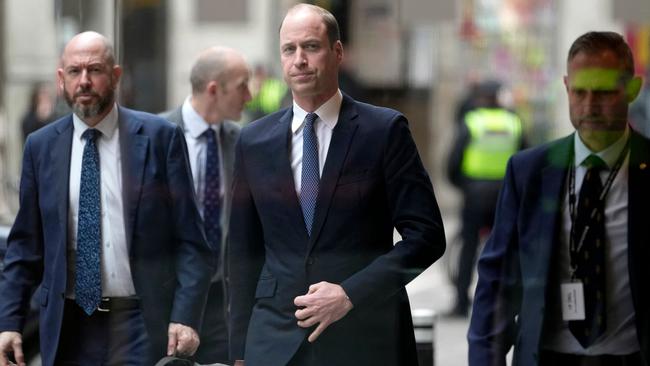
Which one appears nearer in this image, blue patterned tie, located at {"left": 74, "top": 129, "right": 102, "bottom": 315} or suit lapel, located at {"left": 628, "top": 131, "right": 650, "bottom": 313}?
suit lapel, located at {"left": 628, "top": 131, "right": 650, "bottom": 313}

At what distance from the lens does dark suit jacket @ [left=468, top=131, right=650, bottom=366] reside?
10.7ft

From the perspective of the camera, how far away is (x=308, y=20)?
134 inches

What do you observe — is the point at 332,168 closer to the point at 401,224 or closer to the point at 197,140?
the point at 401,224

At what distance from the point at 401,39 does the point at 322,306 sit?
1.08m

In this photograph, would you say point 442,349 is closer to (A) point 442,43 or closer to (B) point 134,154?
(A) point 442,43

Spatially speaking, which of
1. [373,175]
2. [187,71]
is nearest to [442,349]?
[187,71]

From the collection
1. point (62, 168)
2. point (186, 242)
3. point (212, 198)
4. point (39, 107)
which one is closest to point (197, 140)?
point (212, 198)

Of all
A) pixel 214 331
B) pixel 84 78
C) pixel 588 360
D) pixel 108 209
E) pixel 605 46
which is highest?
pixel 605 46

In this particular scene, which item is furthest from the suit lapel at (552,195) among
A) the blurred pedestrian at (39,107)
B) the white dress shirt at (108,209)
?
the blurred pedestrian at (39,107)

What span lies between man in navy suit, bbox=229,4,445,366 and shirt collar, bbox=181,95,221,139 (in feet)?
3.86

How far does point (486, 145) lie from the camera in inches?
290

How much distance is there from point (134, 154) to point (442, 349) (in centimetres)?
261

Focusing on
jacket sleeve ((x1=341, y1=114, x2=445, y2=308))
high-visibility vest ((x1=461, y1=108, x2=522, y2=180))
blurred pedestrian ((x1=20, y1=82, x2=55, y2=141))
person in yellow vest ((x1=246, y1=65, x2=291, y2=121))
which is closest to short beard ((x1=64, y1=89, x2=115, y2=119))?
person in yellow vest ((x1=246, y1=65, x2=291, y2=121))

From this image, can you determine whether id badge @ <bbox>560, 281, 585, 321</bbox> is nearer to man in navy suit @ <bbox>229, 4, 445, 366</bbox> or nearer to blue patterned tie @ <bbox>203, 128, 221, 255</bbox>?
man in navy suit @ <bbox>229, 4, 445, 366</bbox>
